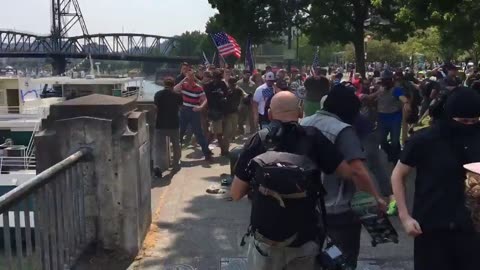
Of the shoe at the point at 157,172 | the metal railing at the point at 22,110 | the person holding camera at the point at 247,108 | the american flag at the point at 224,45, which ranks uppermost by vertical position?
the american flag at the point at 224,45

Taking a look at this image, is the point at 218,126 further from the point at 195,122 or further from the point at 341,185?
the point at 341,185

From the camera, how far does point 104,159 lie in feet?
19.1

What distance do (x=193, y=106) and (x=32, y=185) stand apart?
7546 mm

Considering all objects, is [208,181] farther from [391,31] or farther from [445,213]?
[391,31]

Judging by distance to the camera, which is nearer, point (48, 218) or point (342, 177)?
point (342, 177)

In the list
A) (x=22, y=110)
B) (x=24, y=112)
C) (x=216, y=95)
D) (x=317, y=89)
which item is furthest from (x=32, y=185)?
(x=22, y=110)

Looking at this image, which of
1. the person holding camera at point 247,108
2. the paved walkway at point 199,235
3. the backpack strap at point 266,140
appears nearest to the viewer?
the backpack strap at point 266,140

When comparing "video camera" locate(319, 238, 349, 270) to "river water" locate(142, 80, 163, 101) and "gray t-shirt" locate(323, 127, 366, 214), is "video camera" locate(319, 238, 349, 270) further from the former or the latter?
"river water" locate(142, 80, 163, 101)

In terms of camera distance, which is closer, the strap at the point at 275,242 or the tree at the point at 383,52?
the strap at the point at 275,242

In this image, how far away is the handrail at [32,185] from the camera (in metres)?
3.67

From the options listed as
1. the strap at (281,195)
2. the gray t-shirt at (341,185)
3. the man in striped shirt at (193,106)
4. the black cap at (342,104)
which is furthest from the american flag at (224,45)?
the strap at (281,195)

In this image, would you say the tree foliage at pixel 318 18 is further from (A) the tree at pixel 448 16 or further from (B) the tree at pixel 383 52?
(B) the tree at pixel 383 52

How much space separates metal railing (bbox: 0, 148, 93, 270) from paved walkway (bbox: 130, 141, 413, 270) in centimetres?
80

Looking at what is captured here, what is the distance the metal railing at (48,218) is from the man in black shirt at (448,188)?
2.37 metres
